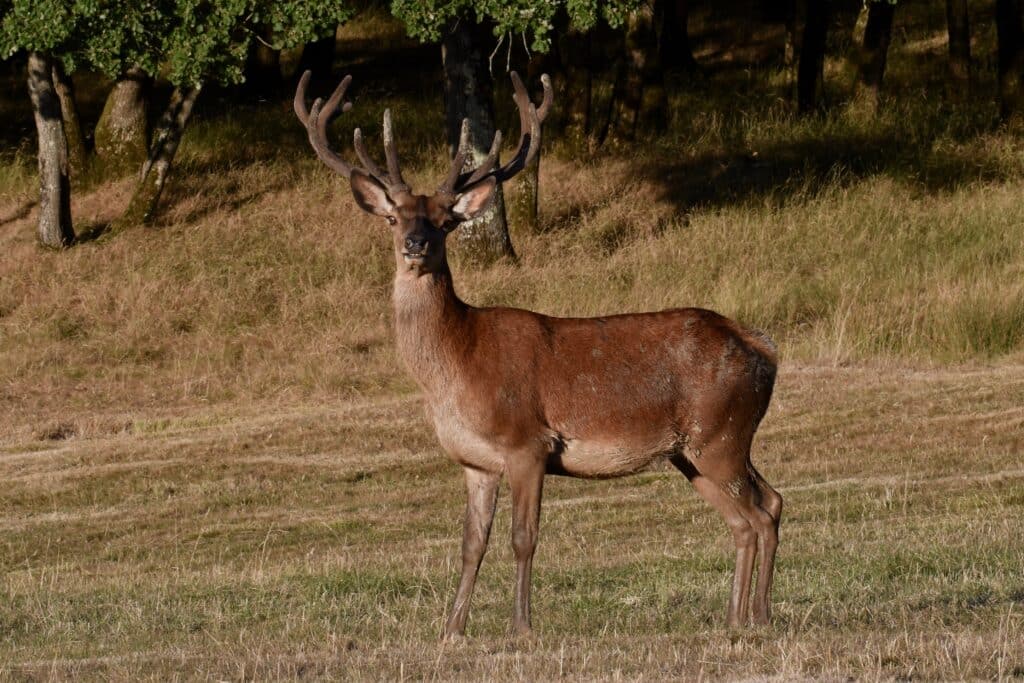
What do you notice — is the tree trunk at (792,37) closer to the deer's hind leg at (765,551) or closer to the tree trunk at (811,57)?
the tree trunk at (811,57)

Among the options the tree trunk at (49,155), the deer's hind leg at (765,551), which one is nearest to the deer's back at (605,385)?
the deer's hind leg at (765,551)

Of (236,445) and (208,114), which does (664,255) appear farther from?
(208,114)

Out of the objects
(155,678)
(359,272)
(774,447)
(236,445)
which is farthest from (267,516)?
(359,272)

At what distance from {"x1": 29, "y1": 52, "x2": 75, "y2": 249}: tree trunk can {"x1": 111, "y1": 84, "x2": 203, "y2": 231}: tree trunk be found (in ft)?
3.42

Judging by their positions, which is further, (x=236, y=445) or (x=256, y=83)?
(x=256, y=83)

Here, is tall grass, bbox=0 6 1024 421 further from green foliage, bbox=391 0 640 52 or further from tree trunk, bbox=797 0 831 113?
green foliage, bbox=391 0 640 52

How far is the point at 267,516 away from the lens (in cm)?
1512

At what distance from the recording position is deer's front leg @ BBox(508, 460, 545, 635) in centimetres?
887

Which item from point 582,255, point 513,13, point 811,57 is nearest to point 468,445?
point 513,13

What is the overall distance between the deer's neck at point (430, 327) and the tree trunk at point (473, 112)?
571 inches

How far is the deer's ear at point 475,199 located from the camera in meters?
9.70

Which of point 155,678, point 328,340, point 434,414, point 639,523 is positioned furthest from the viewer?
point 328,340

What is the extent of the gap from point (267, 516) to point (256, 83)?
22213mm

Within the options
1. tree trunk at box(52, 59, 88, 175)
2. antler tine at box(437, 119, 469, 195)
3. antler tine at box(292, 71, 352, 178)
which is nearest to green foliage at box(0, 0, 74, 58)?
tree trunk at box(52, 59, 88, 175)
